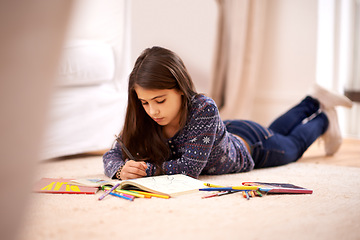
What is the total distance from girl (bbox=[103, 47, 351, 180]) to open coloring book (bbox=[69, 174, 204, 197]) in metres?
0.06

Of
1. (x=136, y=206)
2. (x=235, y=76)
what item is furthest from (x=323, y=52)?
(x=136, y=206)

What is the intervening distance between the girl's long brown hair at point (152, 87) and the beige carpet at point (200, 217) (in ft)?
1.03

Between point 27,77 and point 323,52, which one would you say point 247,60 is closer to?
point 323,52

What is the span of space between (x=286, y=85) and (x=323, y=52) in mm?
326

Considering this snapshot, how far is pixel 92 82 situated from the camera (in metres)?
1.99

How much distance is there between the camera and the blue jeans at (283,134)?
5.74 feet

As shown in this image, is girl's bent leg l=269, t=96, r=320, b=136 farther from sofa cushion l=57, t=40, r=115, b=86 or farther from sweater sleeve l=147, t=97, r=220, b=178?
sofa cushion l=57, t=40, r=115, b=86

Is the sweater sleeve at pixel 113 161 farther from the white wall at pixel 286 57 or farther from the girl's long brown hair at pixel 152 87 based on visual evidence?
the white wall at pixel 286 57

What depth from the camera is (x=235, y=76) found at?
9.99 ft

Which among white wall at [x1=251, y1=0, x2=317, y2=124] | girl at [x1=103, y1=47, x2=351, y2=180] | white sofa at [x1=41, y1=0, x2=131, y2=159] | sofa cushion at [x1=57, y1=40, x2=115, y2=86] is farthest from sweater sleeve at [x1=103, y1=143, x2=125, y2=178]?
white wall at [x1=251, y1=0, x2=317, y2=124]

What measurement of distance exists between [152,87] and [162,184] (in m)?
0.29

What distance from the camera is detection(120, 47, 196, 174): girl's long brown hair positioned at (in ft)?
4.40

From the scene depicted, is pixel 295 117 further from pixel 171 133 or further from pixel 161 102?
pixel 161 102

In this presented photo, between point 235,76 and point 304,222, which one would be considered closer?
point 304,222
